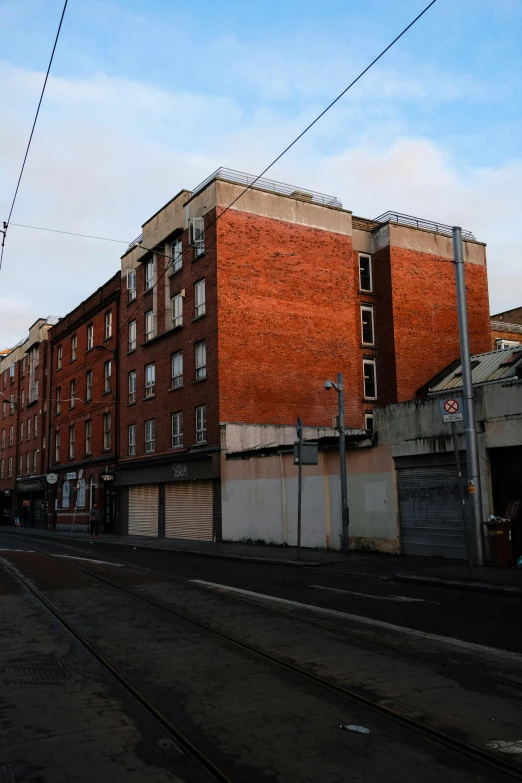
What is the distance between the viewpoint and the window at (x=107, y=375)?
3938 centimetres

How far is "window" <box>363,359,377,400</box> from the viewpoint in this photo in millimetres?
33125

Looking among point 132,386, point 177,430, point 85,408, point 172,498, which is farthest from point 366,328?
point 85,408

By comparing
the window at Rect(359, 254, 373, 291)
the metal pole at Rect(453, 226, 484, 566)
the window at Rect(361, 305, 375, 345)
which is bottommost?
the metal pole at Rect(453, 226, 484, 566)

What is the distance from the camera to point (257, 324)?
28938 millimetres

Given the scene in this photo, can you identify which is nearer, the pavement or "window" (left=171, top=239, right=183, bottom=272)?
the pavement

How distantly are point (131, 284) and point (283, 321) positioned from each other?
36.9 ft

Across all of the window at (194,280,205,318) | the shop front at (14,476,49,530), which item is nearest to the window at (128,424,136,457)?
the window at (194,280,205,318)

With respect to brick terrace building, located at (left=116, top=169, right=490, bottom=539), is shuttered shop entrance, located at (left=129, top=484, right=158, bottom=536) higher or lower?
Result: lower

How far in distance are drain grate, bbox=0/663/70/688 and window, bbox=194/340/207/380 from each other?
22.1m

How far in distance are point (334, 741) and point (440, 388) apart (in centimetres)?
2160

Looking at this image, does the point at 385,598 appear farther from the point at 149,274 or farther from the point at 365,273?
the point at 149,274

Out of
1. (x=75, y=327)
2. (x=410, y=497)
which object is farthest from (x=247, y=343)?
(x=75, y=327)

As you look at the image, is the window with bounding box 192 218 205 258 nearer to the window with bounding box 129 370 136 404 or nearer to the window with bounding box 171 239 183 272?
the window with bounding box 171 239 183 272

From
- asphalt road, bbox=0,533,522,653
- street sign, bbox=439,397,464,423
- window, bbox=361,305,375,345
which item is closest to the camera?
asphalt road, bbox=0,533,522,653
